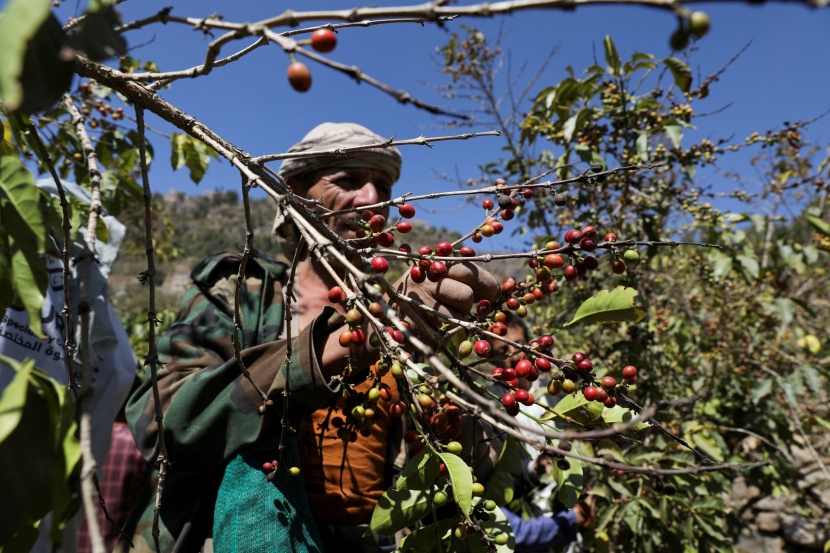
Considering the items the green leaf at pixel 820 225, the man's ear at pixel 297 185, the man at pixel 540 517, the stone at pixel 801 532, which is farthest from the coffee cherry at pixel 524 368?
the stone at pixel 801 532

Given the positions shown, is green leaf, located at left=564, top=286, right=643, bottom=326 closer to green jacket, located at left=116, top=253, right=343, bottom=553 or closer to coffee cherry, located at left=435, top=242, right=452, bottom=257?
coffee cherry, located at left=435, top=242, right=452, bottom=257

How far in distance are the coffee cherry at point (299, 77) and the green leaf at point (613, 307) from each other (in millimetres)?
706

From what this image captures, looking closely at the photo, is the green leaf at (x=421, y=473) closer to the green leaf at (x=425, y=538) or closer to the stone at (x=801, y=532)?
the green leaf at (x=425, y=538)

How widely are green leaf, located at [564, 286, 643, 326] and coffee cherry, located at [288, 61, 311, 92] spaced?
706mm

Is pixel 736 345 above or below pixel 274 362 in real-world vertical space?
above

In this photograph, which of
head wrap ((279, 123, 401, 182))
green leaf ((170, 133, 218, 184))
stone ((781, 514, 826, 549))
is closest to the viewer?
head wrap ((279, 123, 401, 182))

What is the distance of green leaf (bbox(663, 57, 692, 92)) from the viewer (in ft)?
7.97

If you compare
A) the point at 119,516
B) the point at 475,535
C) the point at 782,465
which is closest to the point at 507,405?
the point at 475,535

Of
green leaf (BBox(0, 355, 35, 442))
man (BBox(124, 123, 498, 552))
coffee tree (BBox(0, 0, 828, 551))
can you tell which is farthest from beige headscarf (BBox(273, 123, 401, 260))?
green leaf (BBox(0, 355, 35, 442))

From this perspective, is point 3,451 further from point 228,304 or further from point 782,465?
point 782,465

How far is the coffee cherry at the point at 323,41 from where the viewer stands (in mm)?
596

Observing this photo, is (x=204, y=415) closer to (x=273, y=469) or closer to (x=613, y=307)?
(x=273, y=469)

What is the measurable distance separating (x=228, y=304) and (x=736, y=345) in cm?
422

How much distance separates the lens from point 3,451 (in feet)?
1.84
